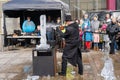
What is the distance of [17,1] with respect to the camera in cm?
1938

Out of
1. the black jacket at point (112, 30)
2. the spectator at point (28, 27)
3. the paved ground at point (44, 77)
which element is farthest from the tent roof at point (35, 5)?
the black jacket at point (112, 30)

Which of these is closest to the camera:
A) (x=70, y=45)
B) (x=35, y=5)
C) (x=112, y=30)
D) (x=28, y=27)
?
(x=70, y=45)

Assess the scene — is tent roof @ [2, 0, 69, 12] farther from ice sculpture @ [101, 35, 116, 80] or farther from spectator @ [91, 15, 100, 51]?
ice sculpture @ [101, 35, 116, 80]

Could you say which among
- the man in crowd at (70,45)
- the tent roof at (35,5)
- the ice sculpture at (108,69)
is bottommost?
the ice sculpture at (108,69)

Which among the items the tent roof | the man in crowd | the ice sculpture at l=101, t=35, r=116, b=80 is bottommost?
the ice sculpture at l=101, t=35, r=116, b=80

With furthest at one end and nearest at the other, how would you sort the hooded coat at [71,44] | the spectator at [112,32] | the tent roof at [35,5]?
the tent roof at [35,5] → the spectator at [112,32] → the hooded coat at [71,44]

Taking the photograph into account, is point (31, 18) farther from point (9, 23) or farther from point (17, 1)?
point (17, 1)

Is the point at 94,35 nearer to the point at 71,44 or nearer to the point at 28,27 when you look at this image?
the point at 28,27

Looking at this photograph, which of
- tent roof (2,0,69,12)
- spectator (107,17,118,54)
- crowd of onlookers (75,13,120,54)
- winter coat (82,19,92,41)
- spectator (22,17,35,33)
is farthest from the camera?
spectator (22,17,35,33)

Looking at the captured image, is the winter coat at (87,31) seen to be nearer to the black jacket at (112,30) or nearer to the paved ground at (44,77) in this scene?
the paved ground at (44,77)

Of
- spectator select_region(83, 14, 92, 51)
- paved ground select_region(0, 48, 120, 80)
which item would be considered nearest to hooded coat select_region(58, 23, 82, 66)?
paved ground select_region(0, 48, 120, 80)

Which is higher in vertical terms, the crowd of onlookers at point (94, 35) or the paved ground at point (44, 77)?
the crowd of onlookers at point (94, 35)

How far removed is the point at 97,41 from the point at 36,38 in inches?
147

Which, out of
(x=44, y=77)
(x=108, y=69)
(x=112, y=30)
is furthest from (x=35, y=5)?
(x=44, y=77)
